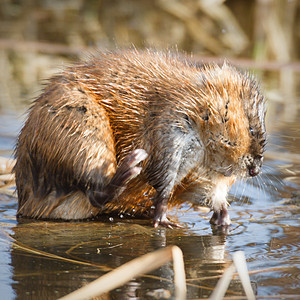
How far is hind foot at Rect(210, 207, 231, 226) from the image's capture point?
3879mm

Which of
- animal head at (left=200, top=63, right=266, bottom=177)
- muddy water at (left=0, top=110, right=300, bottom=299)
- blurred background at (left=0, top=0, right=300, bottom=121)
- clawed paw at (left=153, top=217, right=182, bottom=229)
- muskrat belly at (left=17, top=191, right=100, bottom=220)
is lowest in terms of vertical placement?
muddy water at (left=0, top=110, right=300, bottom=299)

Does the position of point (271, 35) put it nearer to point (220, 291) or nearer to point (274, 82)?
point (274, 82)

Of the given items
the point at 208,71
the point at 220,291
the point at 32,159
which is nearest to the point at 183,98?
the point at 208,71

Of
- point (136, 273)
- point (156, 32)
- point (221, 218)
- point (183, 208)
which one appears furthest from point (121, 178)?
point (156, 32)

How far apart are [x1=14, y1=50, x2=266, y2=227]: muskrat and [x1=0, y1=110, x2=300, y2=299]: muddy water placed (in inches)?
6.5

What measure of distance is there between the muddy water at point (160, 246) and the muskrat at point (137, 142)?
6.5 inches

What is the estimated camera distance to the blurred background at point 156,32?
9.38 meters

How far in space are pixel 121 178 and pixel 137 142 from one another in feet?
0.93

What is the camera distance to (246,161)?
3854 mm

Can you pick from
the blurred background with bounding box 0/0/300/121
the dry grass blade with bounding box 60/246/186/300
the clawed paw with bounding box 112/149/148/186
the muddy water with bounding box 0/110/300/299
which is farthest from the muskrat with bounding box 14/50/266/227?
the blurred background with bounding box 0/0/300/121

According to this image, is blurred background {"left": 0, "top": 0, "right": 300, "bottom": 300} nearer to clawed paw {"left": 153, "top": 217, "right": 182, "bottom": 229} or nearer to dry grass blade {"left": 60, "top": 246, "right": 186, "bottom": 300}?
clawed paw {"left": 153, "top": 217, "right": 182, "bottom": 229}

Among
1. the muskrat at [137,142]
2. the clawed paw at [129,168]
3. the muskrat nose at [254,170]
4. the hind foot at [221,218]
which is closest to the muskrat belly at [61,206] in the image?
the muskrat at [137,142]

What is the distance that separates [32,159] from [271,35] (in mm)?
7033

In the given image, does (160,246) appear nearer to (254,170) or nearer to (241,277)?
(254,170)
